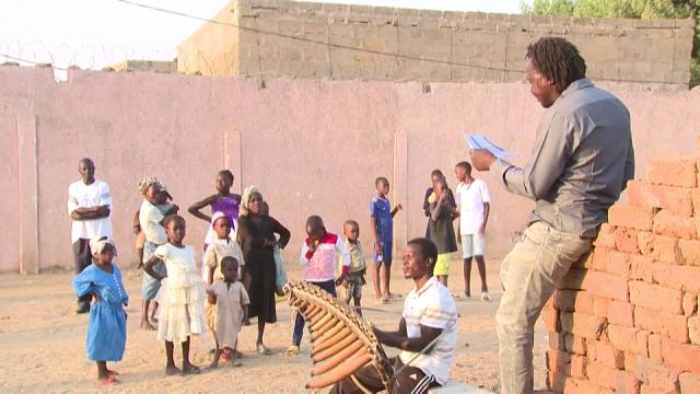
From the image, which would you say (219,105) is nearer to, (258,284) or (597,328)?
(258,284)

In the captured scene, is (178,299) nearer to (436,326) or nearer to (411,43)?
(436,326)

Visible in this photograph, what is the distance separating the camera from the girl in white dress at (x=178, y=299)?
6.76 meters

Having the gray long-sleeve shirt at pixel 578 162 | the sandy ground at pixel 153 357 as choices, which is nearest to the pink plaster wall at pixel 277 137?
the sandy ground at pixel 153 357

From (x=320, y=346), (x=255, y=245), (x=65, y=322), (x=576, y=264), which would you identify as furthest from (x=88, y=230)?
(x=576, y=264)

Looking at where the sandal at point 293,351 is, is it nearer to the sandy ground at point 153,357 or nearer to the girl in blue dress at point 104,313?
the sandy ground at point 153,357

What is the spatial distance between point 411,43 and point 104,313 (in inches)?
350

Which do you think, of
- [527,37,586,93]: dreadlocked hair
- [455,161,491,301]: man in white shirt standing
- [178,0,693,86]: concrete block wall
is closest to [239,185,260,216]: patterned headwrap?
[455,161,491,301]: man in white shirt standing

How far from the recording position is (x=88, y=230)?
31.1 ft

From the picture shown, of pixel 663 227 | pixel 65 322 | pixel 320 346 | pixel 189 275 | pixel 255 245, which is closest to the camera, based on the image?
pixel 663 227

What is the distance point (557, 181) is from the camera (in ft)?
14.1

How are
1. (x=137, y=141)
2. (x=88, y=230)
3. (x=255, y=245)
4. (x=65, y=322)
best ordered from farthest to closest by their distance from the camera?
(x=137, y=141)
(x=88, y=230)
(x=65, y=322)
(x=255, y=245)

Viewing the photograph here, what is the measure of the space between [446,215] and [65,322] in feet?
13.2

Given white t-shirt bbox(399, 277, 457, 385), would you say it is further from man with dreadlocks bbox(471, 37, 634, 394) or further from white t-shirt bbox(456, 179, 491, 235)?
white t-shirt bbox(456, 179, 491, 235)

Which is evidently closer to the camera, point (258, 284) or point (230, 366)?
point (230, 366)
